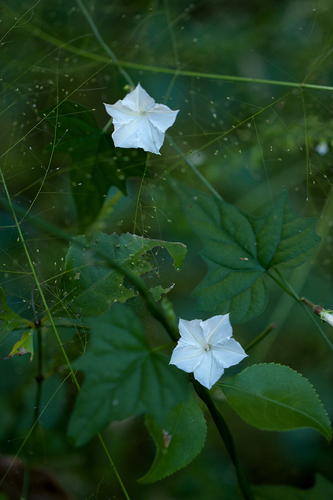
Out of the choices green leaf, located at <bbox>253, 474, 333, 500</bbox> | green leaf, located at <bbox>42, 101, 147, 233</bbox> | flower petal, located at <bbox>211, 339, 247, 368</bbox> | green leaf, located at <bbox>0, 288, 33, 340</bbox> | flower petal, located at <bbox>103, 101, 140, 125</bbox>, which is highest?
flower petal, located at <bbox>103, 101, 140, 125</bbox>

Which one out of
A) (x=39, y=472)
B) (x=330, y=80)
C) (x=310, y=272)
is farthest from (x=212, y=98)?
(x=39, y=472)

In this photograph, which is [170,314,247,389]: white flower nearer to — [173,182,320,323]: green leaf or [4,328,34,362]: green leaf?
[173,182,320,323]: green leaf

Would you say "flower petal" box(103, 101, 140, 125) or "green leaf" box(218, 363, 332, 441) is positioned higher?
"flower petal" box(103, 101, 140, 125)

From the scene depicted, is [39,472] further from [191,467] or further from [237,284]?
[237,284]

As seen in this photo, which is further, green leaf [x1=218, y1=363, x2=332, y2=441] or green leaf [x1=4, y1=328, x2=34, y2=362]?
green leaf [x1=4, y1=328, x2=34, y2=362]

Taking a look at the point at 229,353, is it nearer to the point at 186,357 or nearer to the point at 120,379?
the point at 186,357

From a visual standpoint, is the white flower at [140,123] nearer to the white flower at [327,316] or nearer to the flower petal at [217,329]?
the flower petal at [217,329]

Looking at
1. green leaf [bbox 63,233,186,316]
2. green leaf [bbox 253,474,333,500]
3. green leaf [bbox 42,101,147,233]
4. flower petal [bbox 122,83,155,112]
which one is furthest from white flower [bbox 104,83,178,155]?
green leaf [bbox 253,474,333,500]
